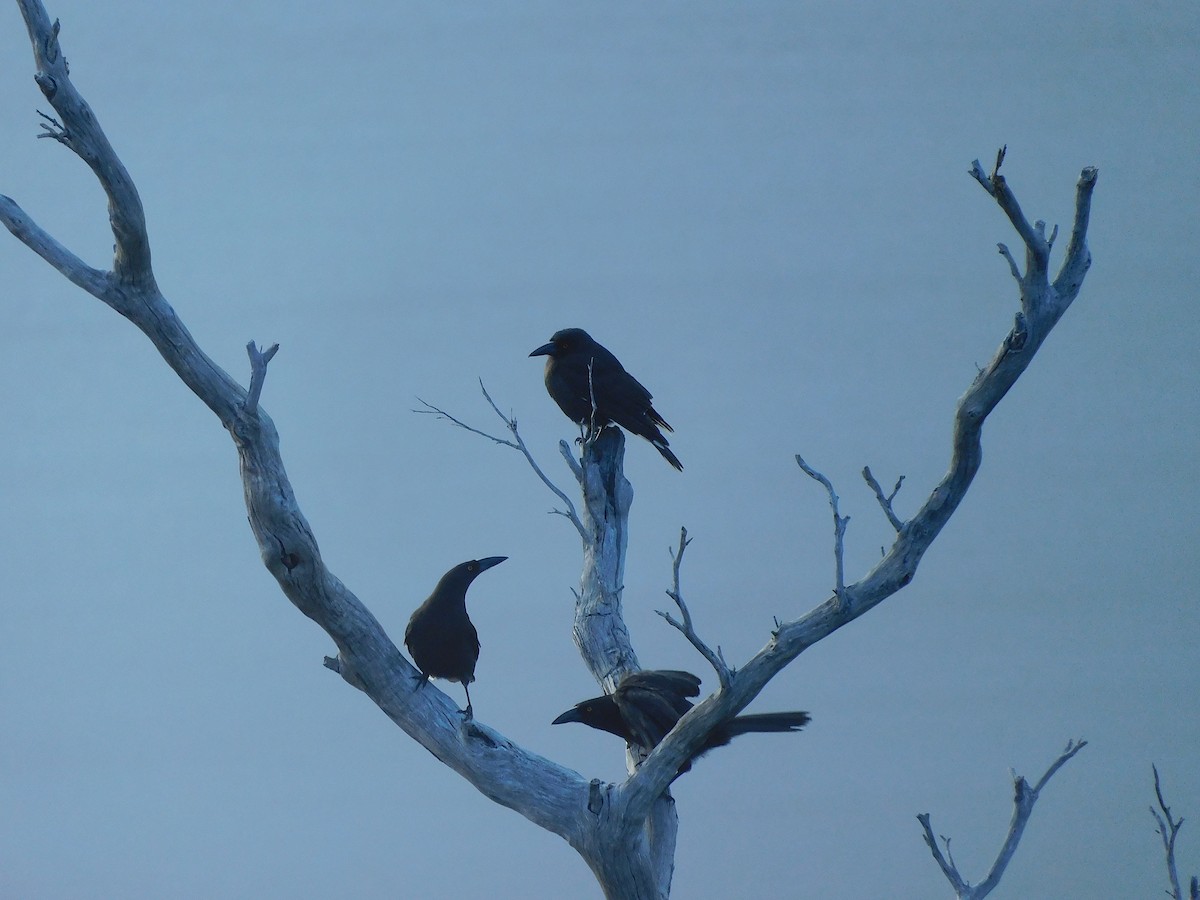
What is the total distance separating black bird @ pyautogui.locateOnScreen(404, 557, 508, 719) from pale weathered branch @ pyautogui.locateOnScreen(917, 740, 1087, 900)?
1726 millimetres

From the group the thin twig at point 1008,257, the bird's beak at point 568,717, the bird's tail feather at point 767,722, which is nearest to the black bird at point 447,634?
the bird's beak at point 568,717

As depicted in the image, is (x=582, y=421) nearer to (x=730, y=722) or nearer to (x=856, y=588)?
(x=730, y=722)

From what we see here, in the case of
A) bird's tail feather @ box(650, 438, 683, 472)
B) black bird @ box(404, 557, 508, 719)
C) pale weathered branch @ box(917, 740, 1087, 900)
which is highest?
bird's tail feather @ box(650, 438, 683, 472)

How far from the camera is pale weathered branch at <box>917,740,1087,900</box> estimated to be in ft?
11.5

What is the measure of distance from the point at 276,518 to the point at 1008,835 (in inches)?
95.3

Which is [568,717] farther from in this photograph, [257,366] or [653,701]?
[257,366]

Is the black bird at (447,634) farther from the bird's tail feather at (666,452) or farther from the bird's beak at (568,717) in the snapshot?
the bird's tail feather at (666,452)

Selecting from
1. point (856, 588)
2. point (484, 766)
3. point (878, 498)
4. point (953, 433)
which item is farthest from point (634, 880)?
point (953, 433)

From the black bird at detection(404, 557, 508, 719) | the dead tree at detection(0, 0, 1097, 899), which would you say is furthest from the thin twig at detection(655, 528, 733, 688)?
the black bird at detection(404, 557, 508, 719)

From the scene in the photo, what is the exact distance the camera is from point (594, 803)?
12.4 feet

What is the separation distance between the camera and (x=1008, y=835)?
3.55 meters

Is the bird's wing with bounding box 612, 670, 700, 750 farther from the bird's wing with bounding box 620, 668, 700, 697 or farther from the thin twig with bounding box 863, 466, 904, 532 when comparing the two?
the thin twig with bounding box 863, 466, 904, 532

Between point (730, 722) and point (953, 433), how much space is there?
4.62 ft

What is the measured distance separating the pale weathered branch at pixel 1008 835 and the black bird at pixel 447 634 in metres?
1.73
